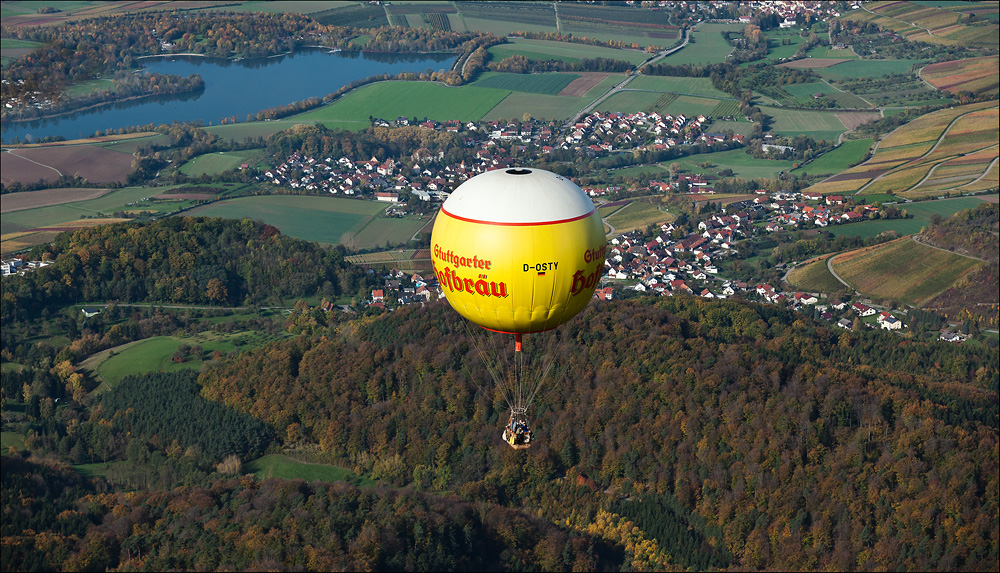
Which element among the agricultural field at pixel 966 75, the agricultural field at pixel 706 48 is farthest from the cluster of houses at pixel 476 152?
the agricultural field at pixel 966 75

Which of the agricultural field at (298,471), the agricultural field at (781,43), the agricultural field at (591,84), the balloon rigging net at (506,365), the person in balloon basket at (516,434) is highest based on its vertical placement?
the person in balloon basket at (516,434)

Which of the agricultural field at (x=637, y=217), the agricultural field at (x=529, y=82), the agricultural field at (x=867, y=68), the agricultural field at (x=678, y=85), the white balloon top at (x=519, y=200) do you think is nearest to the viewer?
the white balloon top at (x=519, y=200)

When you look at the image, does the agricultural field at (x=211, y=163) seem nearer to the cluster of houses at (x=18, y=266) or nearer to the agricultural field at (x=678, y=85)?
the cluster of houses at (x=18, y=266)

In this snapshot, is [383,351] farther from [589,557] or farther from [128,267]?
[128,267]

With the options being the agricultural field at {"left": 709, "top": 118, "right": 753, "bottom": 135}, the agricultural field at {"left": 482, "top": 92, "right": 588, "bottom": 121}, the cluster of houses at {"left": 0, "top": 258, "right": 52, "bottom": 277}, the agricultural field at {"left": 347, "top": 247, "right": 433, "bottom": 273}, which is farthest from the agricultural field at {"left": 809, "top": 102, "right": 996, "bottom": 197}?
the cluster of houses at {"left": 0, "top": 258, "right": 52, "bottom": 277}

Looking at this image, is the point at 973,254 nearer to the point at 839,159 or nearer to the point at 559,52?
the point at 839,159

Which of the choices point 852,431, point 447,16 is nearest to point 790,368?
point 852,431
